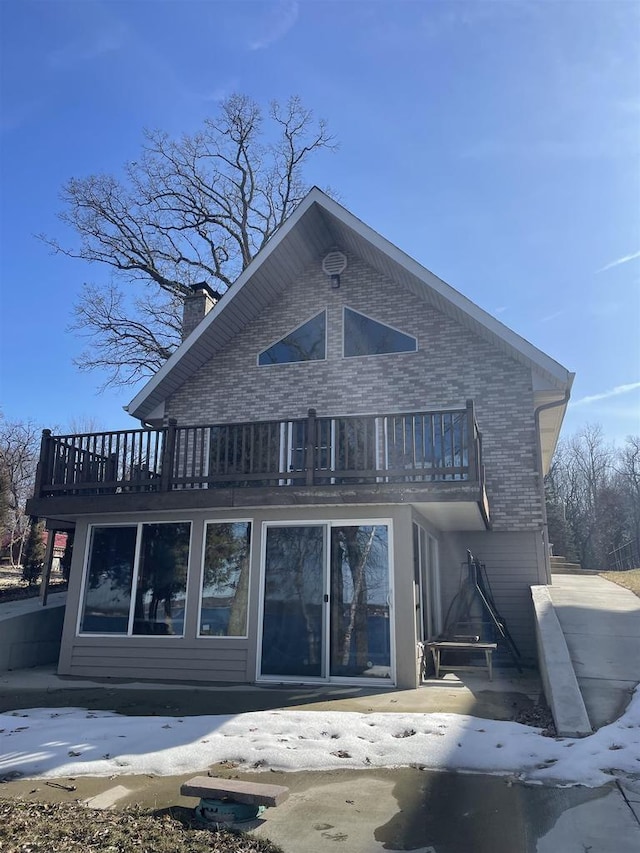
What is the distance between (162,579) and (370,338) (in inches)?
242

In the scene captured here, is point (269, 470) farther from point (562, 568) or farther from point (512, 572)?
point (562, 568)

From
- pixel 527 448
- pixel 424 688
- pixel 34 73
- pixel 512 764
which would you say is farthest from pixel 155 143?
pixel 512 764

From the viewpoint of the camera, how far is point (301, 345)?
12.8 m

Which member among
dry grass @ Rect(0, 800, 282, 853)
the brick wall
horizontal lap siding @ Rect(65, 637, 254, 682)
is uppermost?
the brick wall

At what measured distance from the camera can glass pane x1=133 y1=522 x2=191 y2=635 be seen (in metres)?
9.33

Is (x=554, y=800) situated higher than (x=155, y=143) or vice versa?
(x=155, y=143)

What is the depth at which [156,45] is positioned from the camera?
10055 mm

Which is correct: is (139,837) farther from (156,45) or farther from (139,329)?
(139,329)

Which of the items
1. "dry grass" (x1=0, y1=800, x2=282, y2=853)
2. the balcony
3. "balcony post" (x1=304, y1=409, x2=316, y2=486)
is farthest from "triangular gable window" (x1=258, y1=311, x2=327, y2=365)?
"dry grass" (x1=0, y1=800, x2=282, y2=853)

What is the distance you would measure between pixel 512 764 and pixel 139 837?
272 centimetres

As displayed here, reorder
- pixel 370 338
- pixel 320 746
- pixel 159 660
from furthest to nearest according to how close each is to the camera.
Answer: pixel 370 338 → pixel 159 660 → pixel 320 746

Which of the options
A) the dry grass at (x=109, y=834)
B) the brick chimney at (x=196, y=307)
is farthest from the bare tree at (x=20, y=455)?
the dry grass at (x=109, y=834)

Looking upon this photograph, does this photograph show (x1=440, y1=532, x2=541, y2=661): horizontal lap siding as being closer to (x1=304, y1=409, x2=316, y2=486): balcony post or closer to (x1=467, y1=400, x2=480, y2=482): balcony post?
(x1=467, y1=400, x2=480, y2=482): balcony post

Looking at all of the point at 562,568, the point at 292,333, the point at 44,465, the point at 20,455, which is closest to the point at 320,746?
the point at 44,465
